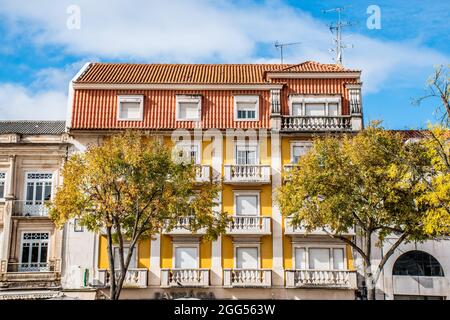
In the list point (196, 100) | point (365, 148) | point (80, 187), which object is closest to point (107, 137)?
point (196, 100)

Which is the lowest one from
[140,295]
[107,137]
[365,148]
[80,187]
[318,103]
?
[140,295]

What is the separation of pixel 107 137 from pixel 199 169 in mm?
5199

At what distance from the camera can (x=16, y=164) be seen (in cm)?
3186

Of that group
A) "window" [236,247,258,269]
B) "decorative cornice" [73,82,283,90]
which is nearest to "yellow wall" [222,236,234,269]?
"window" [236,247,258,269]

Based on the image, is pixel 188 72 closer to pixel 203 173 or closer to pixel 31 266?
pixel 203 173

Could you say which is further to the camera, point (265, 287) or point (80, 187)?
point (265, 287)

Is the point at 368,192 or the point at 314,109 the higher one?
the point at 314,109

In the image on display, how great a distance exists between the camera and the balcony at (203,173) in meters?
31.3

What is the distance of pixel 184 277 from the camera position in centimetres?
3048

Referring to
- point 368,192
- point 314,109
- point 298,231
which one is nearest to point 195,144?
point 314,109

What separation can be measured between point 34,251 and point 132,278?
5354 millimetres

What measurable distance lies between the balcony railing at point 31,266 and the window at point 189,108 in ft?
32.7

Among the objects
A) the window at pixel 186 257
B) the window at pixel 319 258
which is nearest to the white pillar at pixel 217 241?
the window at pixel 186 257

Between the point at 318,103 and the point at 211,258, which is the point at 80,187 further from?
the point at 318,103
